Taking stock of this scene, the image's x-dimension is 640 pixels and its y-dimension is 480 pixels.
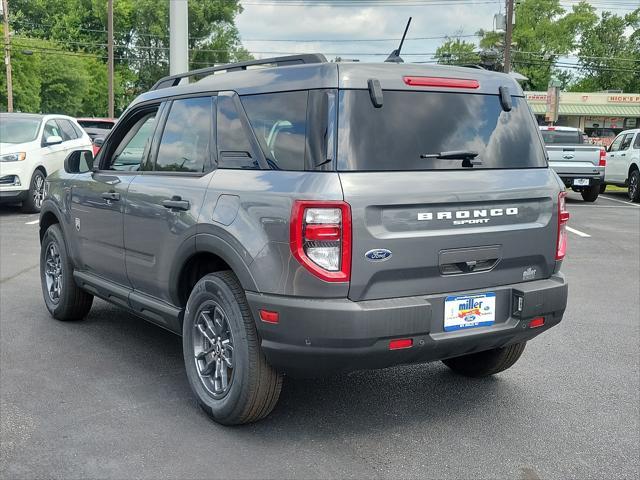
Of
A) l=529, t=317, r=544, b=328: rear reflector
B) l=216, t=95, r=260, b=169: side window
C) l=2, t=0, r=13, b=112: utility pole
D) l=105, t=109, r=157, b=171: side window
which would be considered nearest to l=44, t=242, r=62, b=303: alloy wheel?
l=105, t=109, r=157, b=171: side window

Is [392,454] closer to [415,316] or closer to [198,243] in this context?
[415,316]

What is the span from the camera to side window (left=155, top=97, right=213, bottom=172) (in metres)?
4.12

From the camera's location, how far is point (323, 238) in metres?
3.24

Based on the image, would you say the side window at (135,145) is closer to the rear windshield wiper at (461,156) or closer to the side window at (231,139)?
the side window at (231,139)

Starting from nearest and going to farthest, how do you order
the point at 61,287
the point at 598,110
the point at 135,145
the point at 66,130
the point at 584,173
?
the point at 135,145 < the point at 61,287 < the point at 66,130 < the point at 584,173 < the point at 598,110

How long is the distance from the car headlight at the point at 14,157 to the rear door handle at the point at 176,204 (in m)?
9.22

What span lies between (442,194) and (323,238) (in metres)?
0.68

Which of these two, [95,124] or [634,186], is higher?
[95,124]

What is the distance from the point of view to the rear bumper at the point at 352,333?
3.26 meters

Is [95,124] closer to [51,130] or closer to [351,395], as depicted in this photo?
[51,130]

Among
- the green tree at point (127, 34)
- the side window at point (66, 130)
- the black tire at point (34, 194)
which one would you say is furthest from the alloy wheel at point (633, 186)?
the green tree at point (127, 34)

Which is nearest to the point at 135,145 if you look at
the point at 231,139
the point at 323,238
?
the point at 231,139

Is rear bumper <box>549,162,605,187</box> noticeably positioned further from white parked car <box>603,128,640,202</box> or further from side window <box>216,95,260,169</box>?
side window <box>216,95,260,169</box>

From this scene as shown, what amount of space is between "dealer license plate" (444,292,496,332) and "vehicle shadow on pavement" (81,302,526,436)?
68 centimetres
